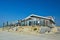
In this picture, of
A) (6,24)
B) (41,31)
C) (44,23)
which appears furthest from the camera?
(6,24)

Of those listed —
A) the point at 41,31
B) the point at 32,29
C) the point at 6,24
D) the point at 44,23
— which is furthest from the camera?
the point at 6,24

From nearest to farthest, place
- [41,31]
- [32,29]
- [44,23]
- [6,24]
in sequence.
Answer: [41,31] → [32,29] → [44,23] → [6,24]

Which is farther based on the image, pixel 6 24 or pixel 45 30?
pixel 6 24

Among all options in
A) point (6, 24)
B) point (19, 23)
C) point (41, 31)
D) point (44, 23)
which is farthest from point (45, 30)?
point (6, 24)

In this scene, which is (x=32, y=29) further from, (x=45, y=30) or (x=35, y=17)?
(x=35, y=17)

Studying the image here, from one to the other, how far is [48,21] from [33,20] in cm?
395

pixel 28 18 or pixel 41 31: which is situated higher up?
pixel 28 18

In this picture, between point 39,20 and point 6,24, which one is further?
point 6,24

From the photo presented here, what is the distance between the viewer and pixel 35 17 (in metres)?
43.0

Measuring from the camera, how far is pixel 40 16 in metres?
42.6

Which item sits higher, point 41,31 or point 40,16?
point 40,16

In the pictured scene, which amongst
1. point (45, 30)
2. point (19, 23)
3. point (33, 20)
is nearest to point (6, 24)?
point (19, 23)

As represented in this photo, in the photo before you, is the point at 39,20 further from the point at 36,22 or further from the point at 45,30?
the point at 45,30

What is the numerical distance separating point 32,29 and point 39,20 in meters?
10.00
